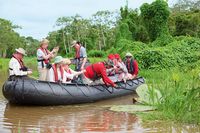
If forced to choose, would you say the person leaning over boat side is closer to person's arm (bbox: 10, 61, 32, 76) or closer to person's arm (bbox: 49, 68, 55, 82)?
person's arm (bbox: 49, 68, 55, 82)

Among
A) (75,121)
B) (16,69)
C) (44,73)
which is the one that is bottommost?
(75,121)

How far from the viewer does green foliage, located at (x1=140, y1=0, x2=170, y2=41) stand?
27078mm

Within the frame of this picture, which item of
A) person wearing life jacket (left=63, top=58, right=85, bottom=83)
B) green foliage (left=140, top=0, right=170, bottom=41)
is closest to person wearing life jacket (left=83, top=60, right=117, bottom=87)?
person wearing life jacket (left=63, top=58, right=85, bottom=83)

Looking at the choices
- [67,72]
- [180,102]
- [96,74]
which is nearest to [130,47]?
[96,74]

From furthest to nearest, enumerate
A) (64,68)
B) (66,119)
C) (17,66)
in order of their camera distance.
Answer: (64,68) < (17,66) < (66,119)

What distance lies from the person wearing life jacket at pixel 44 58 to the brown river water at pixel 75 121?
118 cm

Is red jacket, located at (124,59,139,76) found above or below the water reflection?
above

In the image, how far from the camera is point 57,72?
10266mm

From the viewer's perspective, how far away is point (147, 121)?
25.7 feet

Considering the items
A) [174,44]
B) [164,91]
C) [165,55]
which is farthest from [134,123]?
[174,44]

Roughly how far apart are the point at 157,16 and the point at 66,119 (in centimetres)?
2029

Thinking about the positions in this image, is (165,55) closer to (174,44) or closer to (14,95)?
(174,44)

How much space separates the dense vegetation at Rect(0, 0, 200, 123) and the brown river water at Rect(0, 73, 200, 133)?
489 mm

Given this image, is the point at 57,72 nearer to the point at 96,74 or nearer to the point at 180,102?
the point at 96,74
